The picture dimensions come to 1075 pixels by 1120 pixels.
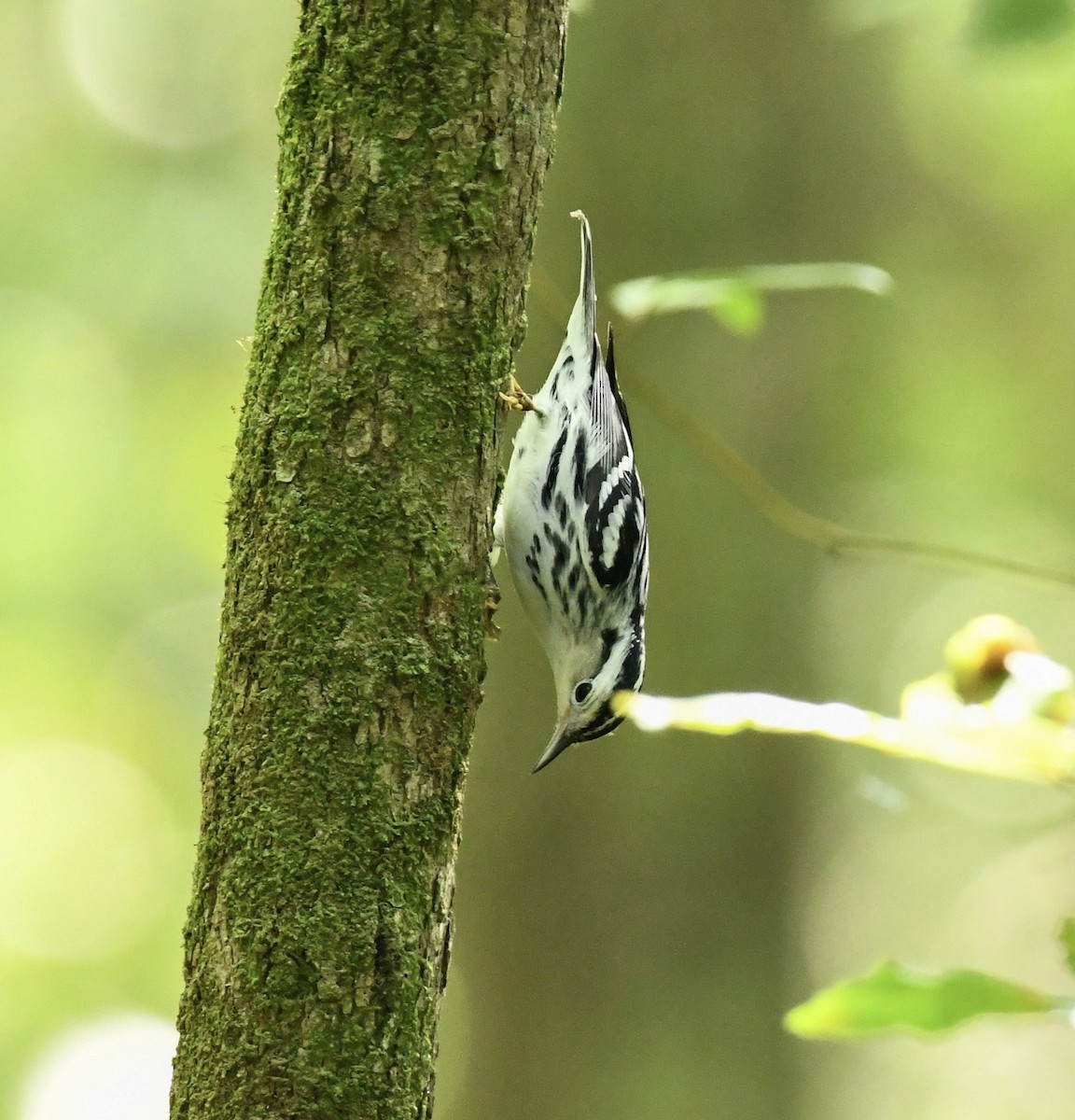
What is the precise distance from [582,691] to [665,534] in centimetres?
217

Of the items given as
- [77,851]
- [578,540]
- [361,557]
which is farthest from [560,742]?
[77,851]

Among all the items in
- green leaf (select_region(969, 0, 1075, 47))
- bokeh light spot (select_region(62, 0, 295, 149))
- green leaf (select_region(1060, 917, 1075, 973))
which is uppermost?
bokeh light spot (select_region(62, 0, 295, 149))

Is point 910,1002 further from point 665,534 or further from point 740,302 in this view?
point 665,534

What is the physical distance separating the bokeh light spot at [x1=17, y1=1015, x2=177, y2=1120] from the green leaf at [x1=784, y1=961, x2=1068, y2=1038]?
1351 centimetres

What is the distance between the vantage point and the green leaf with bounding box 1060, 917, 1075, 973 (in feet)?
4.23

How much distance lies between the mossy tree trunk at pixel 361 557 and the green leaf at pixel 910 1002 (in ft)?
4.39

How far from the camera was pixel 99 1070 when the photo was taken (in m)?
14.1

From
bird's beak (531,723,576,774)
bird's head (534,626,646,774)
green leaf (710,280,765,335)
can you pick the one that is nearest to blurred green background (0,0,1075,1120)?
green leaf (710,280,765,335)

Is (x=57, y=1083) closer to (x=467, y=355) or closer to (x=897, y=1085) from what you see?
(x=897, y=1085)

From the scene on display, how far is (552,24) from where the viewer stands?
9.49 ft

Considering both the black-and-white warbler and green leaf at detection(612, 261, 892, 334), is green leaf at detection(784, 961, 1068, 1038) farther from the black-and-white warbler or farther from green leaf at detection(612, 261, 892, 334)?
the black-and-white warbler

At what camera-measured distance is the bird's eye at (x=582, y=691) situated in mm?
4605

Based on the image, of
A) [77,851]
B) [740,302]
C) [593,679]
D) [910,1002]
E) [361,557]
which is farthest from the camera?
[77,851]

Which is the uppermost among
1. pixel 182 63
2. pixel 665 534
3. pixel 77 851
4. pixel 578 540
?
pixel 182 63
